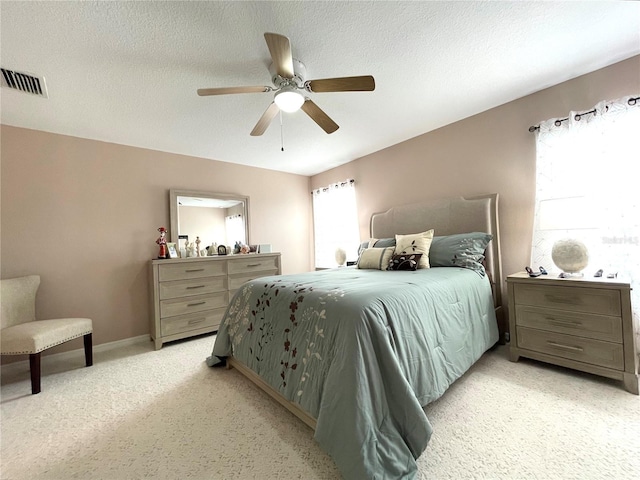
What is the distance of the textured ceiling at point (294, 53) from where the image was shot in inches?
58.9

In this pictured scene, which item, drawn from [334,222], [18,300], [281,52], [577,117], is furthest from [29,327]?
[577,117]

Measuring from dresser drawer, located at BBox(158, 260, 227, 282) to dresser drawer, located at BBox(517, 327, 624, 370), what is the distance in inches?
127

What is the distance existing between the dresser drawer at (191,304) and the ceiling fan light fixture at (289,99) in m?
2.43

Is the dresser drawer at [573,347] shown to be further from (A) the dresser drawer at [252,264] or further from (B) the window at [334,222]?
(A) the dresser drawer at [252,264]

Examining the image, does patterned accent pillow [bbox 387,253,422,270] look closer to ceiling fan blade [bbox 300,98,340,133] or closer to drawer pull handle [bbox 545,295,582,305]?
drawer pull handle [bbox 545,295,582,305]

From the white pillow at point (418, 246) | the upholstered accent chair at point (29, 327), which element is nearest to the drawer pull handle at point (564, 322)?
the white pillow at point (418, 246)

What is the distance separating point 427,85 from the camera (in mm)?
2248

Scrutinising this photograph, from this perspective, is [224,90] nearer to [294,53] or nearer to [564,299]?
[294,53]

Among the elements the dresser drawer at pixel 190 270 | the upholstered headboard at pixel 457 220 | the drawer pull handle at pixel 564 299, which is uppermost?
the upholstered headboard at pixel 457 220

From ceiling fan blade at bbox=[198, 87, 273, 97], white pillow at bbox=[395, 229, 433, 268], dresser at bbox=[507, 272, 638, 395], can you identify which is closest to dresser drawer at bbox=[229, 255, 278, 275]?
white pillow at bbox=[395, 229, 433, 268]

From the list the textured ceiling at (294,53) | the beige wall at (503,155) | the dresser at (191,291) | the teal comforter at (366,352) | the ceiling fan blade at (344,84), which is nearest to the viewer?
the teal comforter at (366,352)

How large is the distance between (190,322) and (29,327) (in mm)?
1300

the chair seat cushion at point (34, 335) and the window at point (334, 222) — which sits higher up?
the window at point (334, 222)

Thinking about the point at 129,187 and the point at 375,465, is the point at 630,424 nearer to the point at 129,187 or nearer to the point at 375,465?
the point at 375,465
